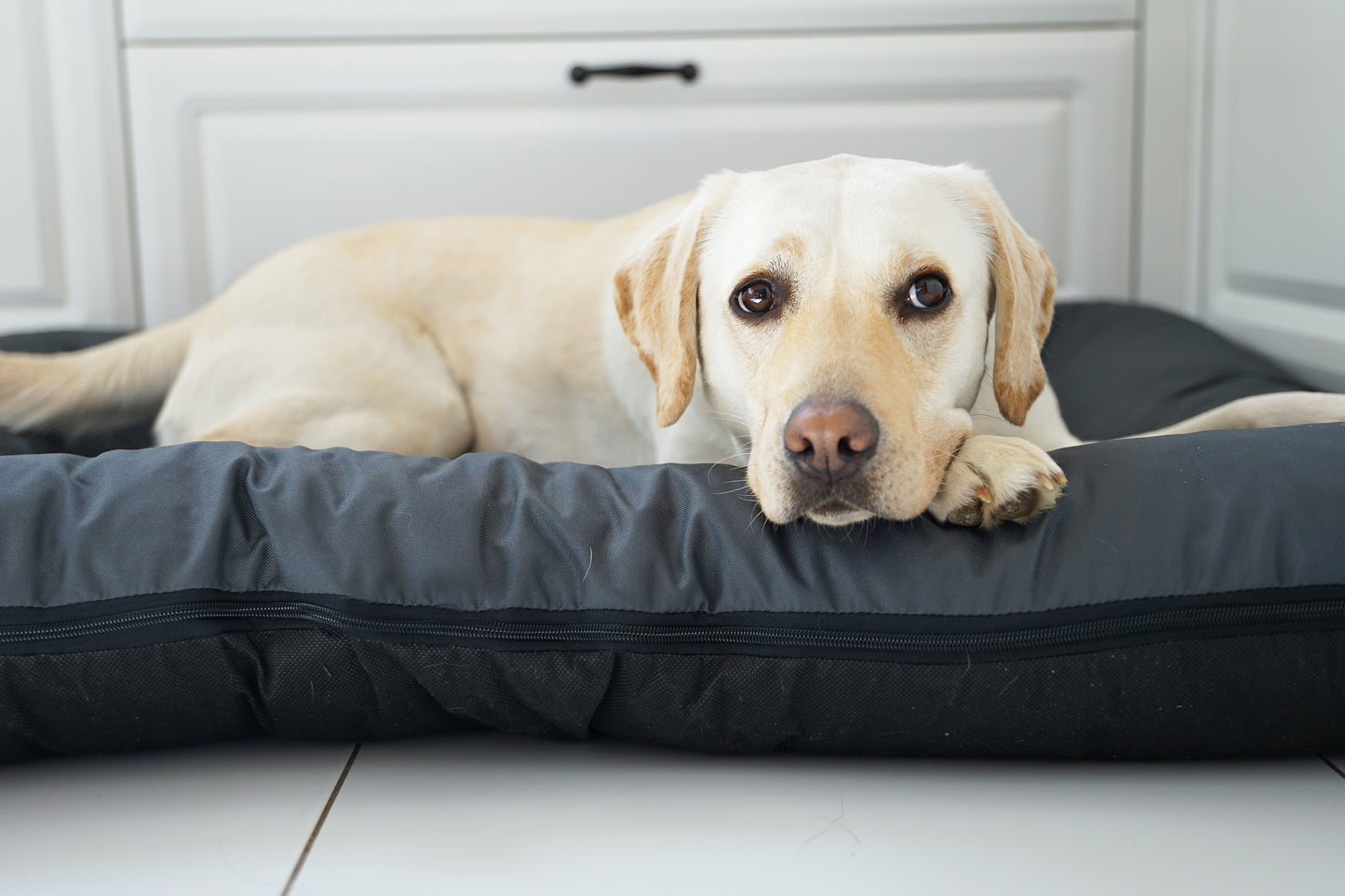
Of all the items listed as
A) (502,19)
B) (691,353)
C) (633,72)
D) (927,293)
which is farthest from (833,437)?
(502,19)

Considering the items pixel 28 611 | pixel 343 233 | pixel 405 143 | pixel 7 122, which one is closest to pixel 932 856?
pixel 28 611

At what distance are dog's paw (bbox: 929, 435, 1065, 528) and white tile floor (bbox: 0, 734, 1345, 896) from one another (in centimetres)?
32

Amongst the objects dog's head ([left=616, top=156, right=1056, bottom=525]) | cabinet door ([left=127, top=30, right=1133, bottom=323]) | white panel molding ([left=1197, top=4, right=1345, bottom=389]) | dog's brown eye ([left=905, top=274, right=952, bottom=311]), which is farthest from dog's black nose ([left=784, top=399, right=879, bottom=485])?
cabinet door ([left=127, top=30, right=1133, bottom=323])

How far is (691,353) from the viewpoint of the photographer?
169cm

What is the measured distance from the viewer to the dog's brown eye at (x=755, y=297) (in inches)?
61.4

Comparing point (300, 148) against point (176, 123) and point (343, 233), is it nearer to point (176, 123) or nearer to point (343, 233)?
point (176, 123)

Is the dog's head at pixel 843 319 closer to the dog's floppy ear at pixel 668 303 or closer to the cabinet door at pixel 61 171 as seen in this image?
the dog's floppy ear at pixel 668 303

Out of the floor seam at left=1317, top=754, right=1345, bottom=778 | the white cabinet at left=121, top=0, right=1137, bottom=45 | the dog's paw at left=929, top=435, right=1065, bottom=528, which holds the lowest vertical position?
the floor seam at left=1317, top=754, right=1345, bottom=778

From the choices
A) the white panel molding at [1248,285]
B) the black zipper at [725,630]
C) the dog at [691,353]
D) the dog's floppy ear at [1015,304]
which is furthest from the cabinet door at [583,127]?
the black zipper at [725,630]

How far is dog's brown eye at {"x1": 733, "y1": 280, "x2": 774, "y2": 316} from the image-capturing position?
5.12 ft

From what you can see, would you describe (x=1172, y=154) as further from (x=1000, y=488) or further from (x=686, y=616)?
(x=686, y=616)

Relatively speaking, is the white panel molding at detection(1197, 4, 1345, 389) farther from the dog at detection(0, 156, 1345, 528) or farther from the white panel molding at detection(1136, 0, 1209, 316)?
the dog at detection(0, 156, 1345, 528)

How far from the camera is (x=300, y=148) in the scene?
3.21 meters

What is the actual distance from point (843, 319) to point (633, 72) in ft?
6.43
